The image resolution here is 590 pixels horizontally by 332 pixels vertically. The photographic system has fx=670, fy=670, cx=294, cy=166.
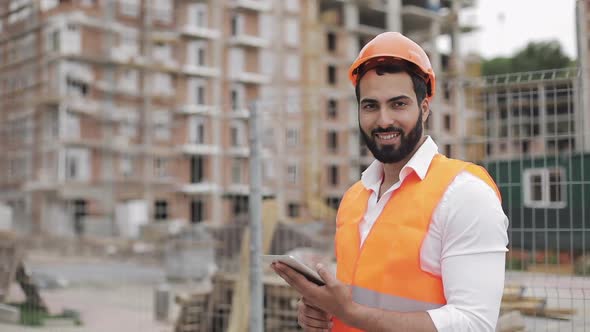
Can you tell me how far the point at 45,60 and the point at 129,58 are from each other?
15.7 ft

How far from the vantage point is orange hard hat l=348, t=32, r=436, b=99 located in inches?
70.0

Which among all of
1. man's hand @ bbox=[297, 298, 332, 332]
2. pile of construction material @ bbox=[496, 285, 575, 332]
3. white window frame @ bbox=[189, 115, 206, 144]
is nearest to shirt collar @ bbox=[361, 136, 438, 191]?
man's hand @ bbox=[297, 298, 332, 332]

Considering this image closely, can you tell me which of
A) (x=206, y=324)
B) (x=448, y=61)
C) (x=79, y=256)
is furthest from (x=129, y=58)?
(x=206, y=324)

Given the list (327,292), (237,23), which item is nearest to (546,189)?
(327,292)

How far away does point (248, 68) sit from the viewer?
4494 centimetres

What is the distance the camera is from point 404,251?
173cm

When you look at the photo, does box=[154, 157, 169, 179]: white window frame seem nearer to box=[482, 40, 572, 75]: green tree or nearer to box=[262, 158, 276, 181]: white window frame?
box=[262, 158, 276, 181]: white window frame

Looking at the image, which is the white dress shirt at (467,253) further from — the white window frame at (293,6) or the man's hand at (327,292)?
the white window frame at (293,6)

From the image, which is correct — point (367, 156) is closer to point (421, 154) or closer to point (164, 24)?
point (421, 154)

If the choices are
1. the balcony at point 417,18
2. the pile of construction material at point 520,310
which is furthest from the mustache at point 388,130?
the balcony at point 417,18

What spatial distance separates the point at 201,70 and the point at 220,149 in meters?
16.1

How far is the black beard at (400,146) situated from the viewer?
6.02 ft

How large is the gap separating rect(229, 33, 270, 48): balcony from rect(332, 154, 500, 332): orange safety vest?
139ft

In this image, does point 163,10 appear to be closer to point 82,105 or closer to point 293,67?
point 82,105
